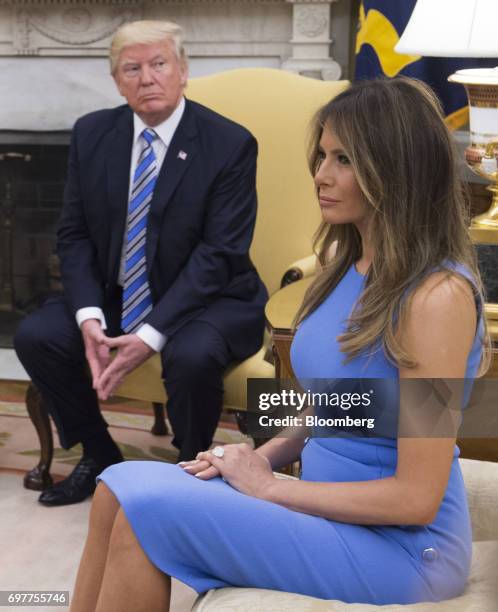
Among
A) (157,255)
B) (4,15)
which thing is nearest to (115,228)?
(157,255)

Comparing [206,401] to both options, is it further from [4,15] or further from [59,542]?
[4,15]

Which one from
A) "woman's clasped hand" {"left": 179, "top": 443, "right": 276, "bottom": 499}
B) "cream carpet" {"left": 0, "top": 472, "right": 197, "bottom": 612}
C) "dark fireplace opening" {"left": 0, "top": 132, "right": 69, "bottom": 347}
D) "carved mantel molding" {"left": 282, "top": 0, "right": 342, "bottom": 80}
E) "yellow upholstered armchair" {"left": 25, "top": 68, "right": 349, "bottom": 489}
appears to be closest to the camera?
"woman's clasped hand" {"left": 179, "top": 443, "right": 276, "bottom": 499}

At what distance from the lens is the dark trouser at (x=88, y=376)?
2.67 metres

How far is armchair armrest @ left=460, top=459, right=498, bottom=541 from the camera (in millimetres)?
1771

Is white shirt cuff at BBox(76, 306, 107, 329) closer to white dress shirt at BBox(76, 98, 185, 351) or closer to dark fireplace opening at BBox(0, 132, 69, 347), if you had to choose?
white dress shirt at BBox(76, 98, 185, 351)

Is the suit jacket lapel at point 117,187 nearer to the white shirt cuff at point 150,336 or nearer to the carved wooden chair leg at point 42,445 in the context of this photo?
the white shirt cuff at point 150,336

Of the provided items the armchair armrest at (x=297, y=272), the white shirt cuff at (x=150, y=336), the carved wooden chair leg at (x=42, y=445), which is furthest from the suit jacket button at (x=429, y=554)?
the carved wooden chair leg at (x=42, y=445)

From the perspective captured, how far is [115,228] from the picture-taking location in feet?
9.39

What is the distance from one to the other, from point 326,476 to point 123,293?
1.44m

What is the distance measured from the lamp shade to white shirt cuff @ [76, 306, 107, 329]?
43.2 inches

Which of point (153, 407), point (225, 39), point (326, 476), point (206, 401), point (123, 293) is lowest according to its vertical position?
point (153, 407)

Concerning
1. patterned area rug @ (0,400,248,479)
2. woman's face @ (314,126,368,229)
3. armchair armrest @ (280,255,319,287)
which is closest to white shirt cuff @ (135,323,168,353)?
armchair armrest @ (280,255,319,287)

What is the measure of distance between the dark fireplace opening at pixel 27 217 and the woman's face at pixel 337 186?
283cm

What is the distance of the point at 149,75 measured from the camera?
9.19ft
